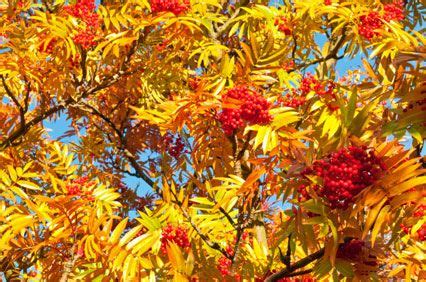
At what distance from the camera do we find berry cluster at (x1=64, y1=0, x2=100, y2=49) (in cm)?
462

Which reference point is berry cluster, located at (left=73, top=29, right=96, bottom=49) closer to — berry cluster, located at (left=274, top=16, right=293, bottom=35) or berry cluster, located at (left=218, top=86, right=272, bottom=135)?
berry cluster, located at (left=274, top=16, right=293, bottom=35)

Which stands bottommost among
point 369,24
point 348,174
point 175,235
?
point 175,235

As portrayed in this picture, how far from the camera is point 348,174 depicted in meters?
1.88

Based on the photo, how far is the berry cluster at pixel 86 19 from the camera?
4.62 metres

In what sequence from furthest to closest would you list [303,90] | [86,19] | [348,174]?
[86,19], [303,90], [348,174]

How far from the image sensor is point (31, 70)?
456cm

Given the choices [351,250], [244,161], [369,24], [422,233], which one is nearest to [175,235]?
[244,161]

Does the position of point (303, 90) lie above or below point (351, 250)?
above

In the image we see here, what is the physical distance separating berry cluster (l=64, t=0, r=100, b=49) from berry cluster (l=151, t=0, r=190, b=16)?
2.22 ft

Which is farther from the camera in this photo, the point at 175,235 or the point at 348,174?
the point at 175,235

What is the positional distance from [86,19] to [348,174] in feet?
12.1

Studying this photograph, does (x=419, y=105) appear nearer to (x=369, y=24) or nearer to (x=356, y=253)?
(x=356, y=253)

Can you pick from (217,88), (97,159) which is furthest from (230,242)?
(97,159)

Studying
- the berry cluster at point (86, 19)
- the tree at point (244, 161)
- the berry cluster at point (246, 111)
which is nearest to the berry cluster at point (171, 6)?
the tree at point (244, 161)
